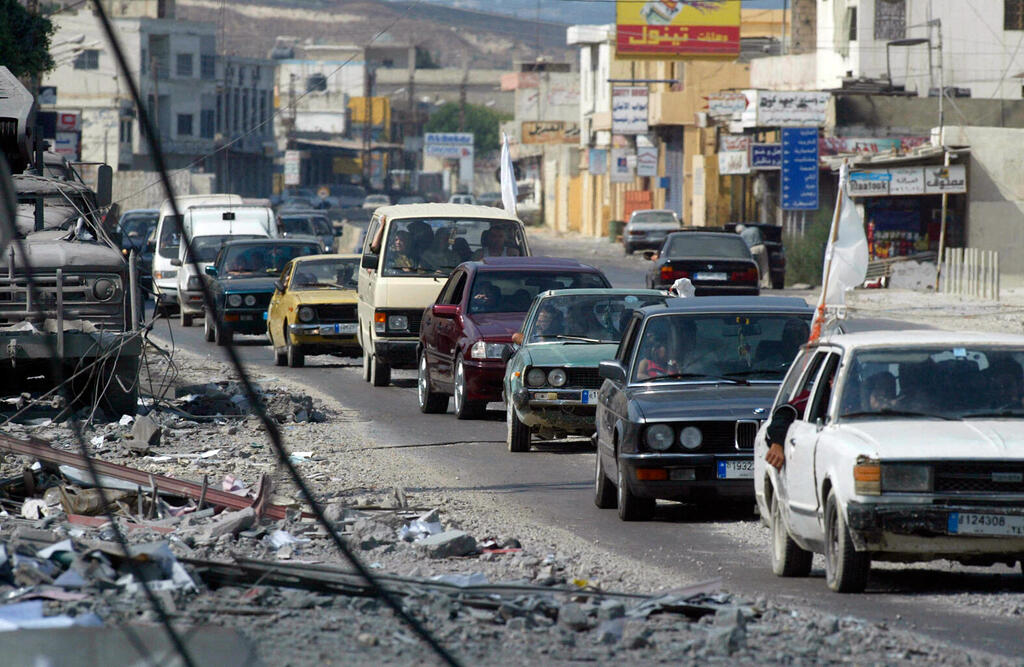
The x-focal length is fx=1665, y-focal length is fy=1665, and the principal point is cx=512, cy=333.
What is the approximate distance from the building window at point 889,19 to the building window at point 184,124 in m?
63.2

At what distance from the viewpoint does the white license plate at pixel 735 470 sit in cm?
1034

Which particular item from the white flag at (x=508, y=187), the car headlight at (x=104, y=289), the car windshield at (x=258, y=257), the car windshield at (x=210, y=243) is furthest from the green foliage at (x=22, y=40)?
the car headlight at (x=104, y=289)

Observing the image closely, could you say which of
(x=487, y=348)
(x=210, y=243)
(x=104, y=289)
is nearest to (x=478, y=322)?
(x=487, y=348)

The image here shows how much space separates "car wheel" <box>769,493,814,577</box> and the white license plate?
5.34 feet

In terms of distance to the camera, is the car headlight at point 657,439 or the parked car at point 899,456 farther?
the car headlight at point 657,439

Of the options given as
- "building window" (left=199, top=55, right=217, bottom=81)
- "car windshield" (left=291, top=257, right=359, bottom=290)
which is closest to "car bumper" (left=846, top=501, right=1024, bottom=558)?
"car windshield" (left=291, top=257, right=359, bottom=290)

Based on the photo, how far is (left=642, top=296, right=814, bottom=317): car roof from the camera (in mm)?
11562

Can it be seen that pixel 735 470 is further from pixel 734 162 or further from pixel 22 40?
pixel 734 162

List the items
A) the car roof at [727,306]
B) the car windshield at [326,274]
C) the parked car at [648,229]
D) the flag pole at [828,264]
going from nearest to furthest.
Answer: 1. the flag pole at [828,264]
2. the car roof at [727,306]
3. the car windshield at [326,274]
4. the parked car at [648,229]

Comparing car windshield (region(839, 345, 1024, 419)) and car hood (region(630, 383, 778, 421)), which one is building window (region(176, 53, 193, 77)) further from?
car windshield (region(839, 345, 1024, 419))

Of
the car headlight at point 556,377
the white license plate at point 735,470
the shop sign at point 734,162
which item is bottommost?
the white license plate at point 735,470

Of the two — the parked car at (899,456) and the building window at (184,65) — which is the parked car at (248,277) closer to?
the parked car at (899,456)

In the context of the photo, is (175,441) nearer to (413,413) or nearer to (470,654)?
(413,413)

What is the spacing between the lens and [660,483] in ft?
33.8
